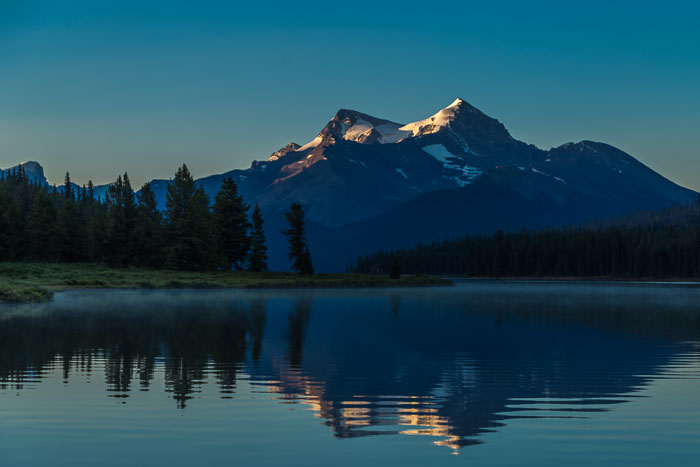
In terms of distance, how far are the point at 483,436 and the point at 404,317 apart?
38.2 m

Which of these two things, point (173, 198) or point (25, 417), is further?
point (173, 198)

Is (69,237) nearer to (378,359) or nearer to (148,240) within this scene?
(148,240)

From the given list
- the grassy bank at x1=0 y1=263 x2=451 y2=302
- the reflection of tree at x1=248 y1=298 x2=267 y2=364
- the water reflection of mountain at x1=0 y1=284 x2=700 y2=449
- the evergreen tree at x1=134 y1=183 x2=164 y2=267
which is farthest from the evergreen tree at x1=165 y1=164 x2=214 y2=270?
the water reflection of mountain at x1=0 y1=284 x2=700 y2=449

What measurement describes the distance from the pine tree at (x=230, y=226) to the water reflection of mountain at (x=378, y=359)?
87108mm

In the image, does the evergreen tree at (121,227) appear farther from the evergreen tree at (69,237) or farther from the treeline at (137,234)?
the evergreen tree at (69,237)

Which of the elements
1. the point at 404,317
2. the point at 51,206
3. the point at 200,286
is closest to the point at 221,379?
the point at 404,317

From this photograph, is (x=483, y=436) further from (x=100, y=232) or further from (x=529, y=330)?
(x=100, y=232)

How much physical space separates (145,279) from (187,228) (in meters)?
22.6

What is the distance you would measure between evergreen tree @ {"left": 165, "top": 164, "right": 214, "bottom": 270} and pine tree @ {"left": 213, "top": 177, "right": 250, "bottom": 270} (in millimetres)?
5558

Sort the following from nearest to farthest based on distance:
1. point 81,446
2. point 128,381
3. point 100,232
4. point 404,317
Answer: point 81,446 < point 128,381 < point 404,317 < point 100,232

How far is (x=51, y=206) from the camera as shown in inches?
5522

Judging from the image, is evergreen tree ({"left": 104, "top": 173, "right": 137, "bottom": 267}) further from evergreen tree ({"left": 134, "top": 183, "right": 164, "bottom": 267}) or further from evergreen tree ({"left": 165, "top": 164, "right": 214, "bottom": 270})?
evergreen tree ({"left": 165, "top": 164, "right": 214, "bottom": 270})

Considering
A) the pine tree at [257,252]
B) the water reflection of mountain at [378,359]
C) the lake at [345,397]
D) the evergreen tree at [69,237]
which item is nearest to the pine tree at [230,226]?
the pine tree at [257,252]

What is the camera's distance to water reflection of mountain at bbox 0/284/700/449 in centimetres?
1873
